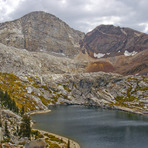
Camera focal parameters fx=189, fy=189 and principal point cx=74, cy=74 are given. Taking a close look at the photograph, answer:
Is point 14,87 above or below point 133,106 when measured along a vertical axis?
above

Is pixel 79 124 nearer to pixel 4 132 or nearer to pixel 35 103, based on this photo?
pixel 4 132

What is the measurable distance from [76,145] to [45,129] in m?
31.7

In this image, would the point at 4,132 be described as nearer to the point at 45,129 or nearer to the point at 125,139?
the point at 45,129

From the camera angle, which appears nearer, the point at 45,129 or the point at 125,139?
the point at 125,139

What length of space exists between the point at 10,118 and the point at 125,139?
183ft

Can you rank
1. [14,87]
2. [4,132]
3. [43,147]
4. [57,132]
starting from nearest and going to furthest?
[43,147] → [4,132] → [57,132] → [14,87]

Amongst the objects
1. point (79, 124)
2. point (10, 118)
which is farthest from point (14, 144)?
point (79, 124)

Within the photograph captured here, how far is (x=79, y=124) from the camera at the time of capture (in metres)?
122

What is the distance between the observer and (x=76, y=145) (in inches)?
3255

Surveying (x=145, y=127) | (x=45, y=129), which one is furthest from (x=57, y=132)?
(x=145, y=127)

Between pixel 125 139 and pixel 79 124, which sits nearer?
pixel 125 139

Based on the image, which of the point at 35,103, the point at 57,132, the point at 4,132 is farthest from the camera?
the point at 35,103

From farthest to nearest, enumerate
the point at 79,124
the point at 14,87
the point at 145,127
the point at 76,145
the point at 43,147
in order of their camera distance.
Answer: the point at 14,87 → the point at 79,124 → the point at 145,127 → the point at 76,145 → the point at 43,147

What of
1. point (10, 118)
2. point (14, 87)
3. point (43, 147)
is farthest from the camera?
point (14, 87)
